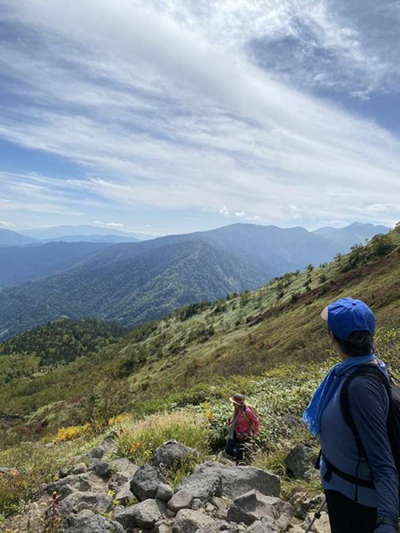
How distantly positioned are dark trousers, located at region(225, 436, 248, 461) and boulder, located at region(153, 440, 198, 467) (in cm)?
108

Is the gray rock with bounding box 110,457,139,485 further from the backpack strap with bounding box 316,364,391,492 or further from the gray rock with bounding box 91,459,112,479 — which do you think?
the backpack strap with bounding box 316,364,391,492

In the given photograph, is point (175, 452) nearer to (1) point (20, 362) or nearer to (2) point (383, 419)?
(2) point (383, 419)

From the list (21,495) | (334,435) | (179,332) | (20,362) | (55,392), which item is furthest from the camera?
(20,362)

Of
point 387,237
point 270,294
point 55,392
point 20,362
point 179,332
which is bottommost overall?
point 20,362

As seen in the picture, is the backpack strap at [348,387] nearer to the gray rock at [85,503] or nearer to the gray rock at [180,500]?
the gray rock at [180,500]

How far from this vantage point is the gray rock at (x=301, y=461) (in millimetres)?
6041

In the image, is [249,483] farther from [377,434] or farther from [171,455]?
[377,434]

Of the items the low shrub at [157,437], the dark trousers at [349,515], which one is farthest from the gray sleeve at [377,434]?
the low shrub at [157,437]

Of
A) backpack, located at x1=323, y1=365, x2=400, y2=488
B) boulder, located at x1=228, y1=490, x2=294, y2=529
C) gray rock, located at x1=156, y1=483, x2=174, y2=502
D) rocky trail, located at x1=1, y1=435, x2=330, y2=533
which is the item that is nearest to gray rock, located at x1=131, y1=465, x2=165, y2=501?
rocky trail, located at x1=1, y1=435, x2=330, y2=533

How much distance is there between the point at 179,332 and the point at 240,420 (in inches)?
2460

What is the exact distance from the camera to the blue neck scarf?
3.06 metres

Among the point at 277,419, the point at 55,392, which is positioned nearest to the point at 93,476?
the point at 277,419

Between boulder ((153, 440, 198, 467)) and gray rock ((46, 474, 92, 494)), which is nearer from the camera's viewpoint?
gray rock ((46, 474, 92, 494))

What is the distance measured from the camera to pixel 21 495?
20.7 feet
